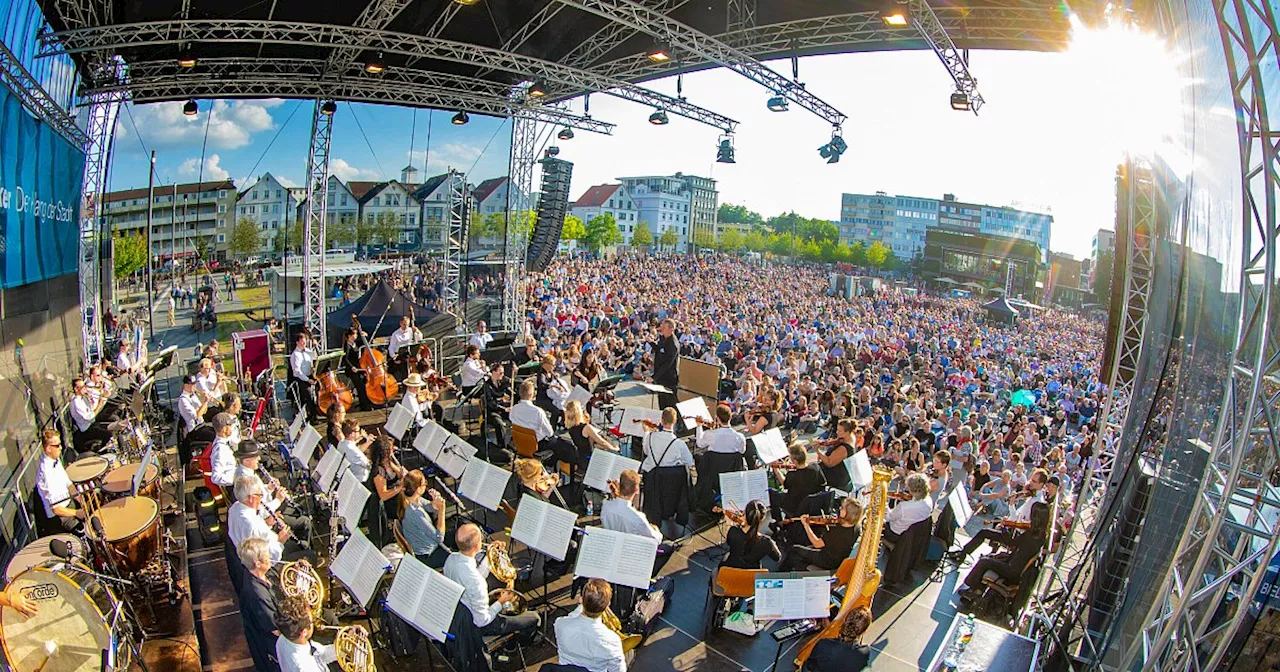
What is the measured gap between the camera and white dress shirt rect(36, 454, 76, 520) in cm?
569

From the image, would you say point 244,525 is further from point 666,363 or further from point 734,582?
point 666,363

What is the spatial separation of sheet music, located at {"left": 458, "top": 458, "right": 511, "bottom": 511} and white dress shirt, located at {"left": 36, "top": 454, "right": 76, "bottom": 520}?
11.2ft

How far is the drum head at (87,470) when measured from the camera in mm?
6274

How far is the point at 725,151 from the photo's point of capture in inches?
620

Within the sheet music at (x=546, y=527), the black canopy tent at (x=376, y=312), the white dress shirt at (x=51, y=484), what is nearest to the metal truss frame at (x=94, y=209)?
the black canopy tent at (x=376, y=312)

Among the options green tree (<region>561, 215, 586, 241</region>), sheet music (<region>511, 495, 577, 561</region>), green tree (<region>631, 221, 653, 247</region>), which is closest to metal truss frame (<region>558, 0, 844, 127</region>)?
sheet music (<region>511, 495, 577, 561</region>)

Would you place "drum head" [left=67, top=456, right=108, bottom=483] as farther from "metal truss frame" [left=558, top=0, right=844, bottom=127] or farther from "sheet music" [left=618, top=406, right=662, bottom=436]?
"metal truss frame" [left=558, top=0, right=844, bottom=127]

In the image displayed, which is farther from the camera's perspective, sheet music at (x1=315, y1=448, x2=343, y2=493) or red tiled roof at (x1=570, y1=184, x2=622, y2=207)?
red tiled roof at (x1=570, y1=184, x2=622, y2=207)

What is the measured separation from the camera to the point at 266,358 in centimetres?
1221

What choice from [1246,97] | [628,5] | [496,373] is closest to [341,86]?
[628,5]

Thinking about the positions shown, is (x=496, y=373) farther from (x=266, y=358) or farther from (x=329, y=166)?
(x=329, y=166)

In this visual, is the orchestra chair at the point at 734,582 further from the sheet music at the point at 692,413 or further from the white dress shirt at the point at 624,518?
the sheet music at the point at 692,413

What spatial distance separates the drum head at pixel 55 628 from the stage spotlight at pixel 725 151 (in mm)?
13972

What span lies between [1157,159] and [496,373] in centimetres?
797
